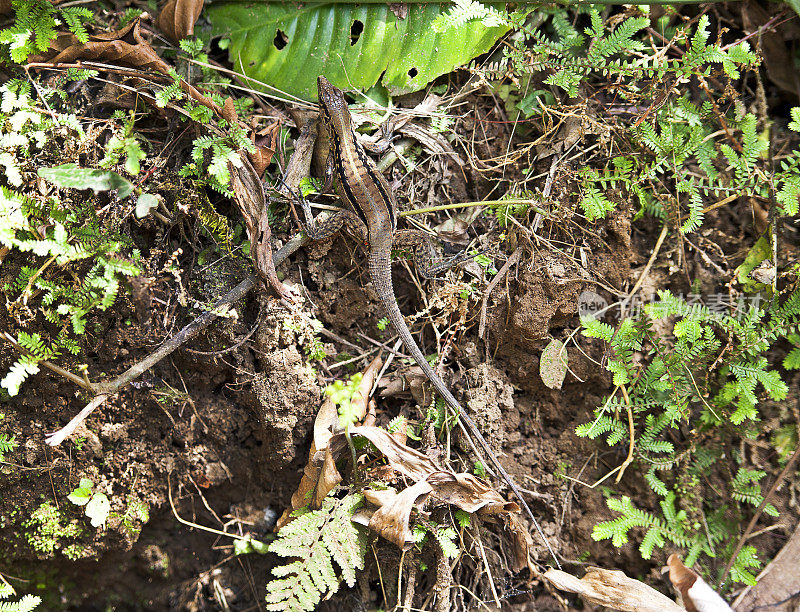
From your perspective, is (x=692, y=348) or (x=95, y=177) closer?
(x=95, y=177)

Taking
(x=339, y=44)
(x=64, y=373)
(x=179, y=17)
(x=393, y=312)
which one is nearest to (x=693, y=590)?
(x=393, y=312)

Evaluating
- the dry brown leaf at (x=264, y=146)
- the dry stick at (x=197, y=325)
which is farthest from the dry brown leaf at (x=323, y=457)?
the dry brown leaf at (x=264, y=146)

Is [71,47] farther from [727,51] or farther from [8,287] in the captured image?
[727,51]

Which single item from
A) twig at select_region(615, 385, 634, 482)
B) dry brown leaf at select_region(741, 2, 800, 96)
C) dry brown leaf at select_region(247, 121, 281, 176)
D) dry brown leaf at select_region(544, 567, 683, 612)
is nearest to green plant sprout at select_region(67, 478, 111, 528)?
dry brown leaf at select_region(247, 121, 281, 176)

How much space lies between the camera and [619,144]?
3799 mm

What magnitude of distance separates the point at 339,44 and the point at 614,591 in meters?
4.27

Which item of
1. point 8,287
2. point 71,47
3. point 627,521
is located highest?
point 71,47

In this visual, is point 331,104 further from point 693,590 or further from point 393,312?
point 693,590

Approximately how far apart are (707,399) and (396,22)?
3533mm

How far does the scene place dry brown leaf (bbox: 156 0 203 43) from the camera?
3.52 m

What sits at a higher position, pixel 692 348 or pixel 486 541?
pixel 692 348

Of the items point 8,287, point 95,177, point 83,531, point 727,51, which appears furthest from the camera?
point 83,531

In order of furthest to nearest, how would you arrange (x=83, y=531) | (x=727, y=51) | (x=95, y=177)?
(x=83, y=531), (x=727, y=51), (x=95, y=177)

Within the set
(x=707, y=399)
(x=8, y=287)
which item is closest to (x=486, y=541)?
(x=707, y=399)
